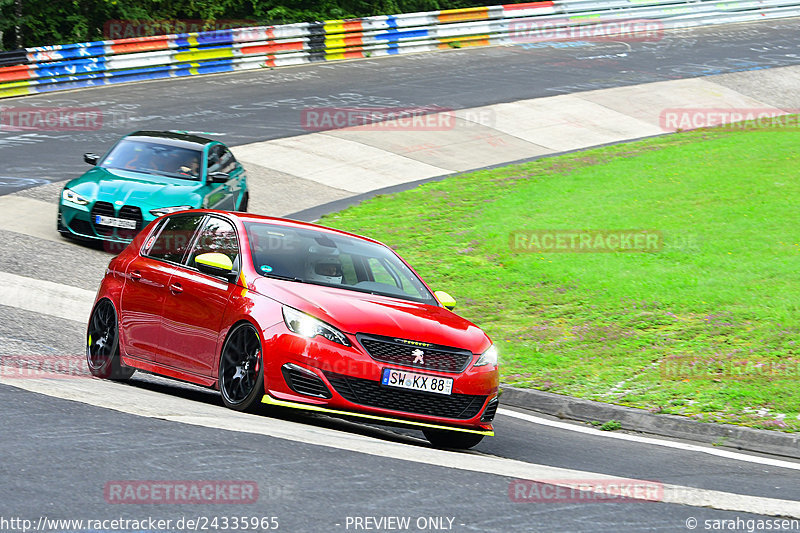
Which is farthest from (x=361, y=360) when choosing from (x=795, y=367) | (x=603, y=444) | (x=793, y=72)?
(x=793, y=72)

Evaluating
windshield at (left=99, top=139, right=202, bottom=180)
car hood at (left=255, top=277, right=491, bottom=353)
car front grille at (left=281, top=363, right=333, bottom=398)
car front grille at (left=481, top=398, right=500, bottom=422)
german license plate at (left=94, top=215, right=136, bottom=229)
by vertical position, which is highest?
car hood at (left=255, top=277, right=491, bottom=353)

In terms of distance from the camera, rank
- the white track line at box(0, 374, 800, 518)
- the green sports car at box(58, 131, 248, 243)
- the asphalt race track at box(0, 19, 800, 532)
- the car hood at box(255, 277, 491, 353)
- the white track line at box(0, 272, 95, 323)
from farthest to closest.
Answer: the green sports car at box(58, 131, 248, 243) → the white track line at box(0, 272, 95, 323) → the car hood at box(255, 277, 491, 353) → the white track line at box(0, 374, 800, 518) → the asphalt race track at box(0, 19, 800, 532)

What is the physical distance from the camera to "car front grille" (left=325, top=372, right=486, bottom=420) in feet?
24.3

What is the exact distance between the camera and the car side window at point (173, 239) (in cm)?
899

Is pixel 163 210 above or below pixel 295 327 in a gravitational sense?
below

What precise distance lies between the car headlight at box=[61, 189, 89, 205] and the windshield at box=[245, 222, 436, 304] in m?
7.25

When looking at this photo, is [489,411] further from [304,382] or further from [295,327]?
[295,327]

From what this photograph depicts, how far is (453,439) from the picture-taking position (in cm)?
804

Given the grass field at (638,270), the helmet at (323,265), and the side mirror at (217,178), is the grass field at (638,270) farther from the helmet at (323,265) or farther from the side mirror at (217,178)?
the helmet at (323,265)

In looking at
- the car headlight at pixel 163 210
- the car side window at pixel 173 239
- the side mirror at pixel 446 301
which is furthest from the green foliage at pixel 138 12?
the side mirror at pixel 446 301

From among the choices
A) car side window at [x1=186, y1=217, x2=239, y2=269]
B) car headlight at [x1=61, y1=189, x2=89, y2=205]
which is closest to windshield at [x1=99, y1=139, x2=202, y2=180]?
car headlight at [x1=61, y1=189, x2=89, y2=205]

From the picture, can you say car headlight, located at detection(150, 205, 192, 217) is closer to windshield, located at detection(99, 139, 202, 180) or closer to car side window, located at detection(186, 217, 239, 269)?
windshield, located at detection(99, 139, 202, 180)

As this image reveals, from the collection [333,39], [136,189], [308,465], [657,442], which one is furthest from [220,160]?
[333,39]

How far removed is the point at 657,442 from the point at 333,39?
86.2 ft
